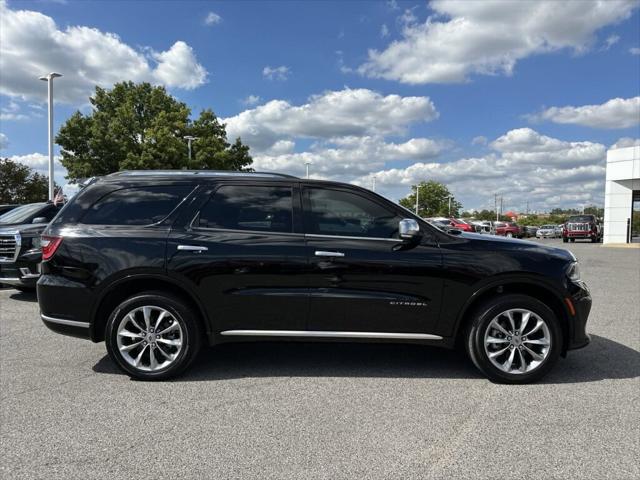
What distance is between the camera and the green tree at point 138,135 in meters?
34.8

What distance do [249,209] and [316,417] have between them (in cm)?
190

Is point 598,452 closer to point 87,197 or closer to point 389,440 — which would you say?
point 389,440

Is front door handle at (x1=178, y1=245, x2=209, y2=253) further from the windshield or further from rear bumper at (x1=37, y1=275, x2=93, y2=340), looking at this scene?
the windshield

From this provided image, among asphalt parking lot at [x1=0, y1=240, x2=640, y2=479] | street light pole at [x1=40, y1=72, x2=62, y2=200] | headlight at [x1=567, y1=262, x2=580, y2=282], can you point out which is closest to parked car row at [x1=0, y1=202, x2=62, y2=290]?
asphalt parking lot at [x1=0, y1=240, x2=640, y2=479]

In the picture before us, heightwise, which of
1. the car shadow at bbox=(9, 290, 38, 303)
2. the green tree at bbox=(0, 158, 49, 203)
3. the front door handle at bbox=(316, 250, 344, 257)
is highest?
the green tree at bbox=(0, 158, 49, 203)

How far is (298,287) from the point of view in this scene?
167 inches

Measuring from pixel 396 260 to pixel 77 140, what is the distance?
121ft

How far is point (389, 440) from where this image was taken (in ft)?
10.5

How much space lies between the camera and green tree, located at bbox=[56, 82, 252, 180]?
1372 inches

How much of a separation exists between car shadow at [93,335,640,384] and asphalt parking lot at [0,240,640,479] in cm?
2

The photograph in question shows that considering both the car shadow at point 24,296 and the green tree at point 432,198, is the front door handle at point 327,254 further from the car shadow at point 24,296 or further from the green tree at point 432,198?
the green tree at point 432,198

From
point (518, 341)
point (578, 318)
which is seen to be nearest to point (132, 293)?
point (518, 341)

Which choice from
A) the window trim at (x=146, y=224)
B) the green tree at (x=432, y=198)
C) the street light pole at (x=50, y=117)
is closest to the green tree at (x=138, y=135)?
the street light pole at (x=50, y=117)

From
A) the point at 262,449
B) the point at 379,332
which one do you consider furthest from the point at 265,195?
the point at 262,449
